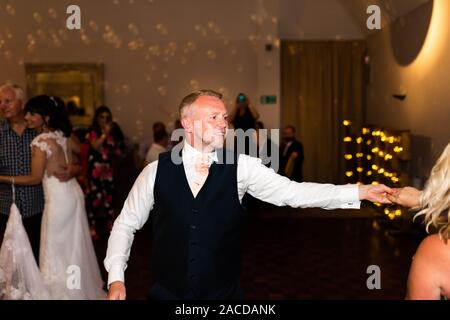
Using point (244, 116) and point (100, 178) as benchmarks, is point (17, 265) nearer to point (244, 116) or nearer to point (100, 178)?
point (100, 178)

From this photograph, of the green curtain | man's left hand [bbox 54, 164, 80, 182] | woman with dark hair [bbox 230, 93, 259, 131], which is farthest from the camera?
the green curtain

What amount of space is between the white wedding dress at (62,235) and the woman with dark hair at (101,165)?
207 centimetres

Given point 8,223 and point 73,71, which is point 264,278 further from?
point 73,71

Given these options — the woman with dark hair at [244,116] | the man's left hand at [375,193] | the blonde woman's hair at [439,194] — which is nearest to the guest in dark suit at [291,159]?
the woman with dark hair at [244,116]

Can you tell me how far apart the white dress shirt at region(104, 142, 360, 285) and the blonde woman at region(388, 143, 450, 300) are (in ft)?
1.95

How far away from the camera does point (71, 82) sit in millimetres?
8312

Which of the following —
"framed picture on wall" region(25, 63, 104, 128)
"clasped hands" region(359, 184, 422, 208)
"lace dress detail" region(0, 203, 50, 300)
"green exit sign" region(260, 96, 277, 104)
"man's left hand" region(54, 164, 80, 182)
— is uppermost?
"framed picture on wall" region(25, 63, 104, 128)

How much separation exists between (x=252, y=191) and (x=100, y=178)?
4039 millimetres

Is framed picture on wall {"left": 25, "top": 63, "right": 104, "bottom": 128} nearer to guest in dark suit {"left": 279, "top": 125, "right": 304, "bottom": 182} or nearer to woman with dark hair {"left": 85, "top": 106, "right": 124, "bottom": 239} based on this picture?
woman with dark hair {"left": 85, "top": 106, "right": 124, "bottom": 239}

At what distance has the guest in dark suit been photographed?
7043 millimetres

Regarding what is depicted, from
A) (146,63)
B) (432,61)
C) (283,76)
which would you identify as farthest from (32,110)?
(283,76)

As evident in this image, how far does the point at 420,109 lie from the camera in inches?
235

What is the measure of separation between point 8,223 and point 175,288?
5.36 ft

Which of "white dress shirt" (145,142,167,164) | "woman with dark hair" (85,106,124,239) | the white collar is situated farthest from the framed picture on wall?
the white collar
